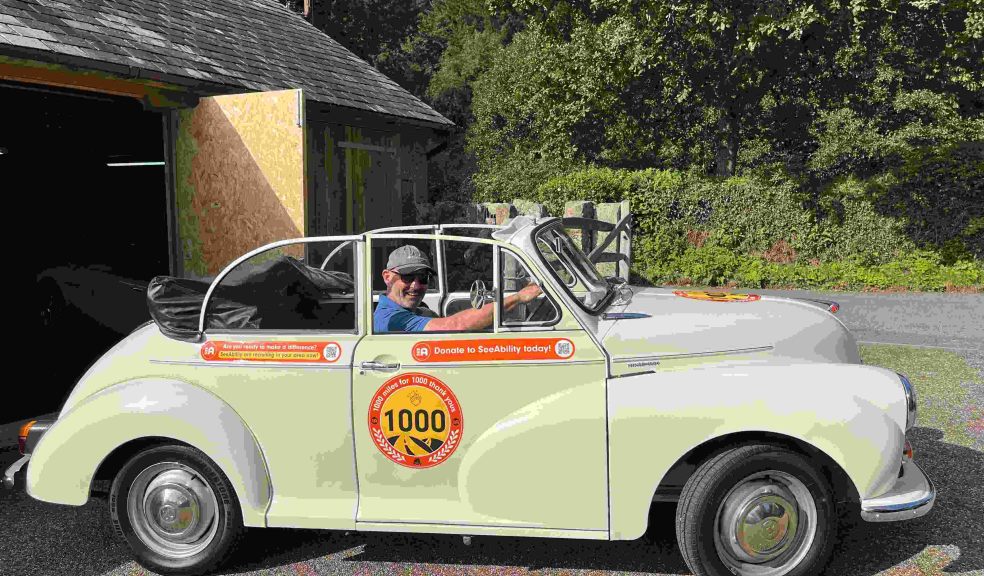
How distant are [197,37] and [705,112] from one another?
16583mm

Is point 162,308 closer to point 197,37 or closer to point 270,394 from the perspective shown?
point 270,394

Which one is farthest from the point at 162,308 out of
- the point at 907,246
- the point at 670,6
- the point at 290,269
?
the point at 907,246

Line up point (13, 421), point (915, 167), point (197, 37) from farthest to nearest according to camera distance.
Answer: point (915, 167) < point (197, 37) < point (13, 421)

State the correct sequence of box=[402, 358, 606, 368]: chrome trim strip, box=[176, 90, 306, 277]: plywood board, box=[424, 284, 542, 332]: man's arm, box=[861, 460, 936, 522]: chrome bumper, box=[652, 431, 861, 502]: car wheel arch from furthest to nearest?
box=[176, 90, 306, 277]: plywood board
box=[424, 284, 542, 332]: man's arm
box=[402, 358, 606, 368]: chrome trim strip
box=[652, 431, 861, 502]: car wheel arch
box=[861, 460, 936, 522]: chrome bumper

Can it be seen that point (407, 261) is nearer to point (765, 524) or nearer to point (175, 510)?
point (175, 510)

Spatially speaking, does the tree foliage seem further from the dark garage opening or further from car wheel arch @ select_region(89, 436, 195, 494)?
car wheel arch @ select_region(89, 436, 195, 494)

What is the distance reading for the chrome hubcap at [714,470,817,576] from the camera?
357 centimetres

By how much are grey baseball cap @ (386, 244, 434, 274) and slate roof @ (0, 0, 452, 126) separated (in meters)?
5.12

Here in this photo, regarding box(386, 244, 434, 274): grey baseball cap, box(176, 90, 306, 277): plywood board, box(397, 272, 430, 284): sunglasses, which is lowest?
box(397, 272, 430, 284): sunglasses

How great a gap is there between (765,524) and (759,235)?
43.7 ft

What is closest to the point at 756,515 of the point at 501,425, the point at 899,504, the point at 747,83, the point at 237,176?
the point at 899,504

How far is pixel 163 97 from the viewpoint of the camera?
914 cm

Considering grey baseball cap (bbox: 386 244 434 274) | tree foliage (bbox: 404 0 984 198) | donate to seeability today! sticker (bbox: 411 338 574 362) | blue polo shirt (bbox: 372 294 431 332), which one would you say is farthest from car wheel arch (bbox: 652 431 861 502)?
tree foliage (bbox: 404 0 984 198)

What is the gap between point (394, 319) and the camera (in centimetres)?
404
